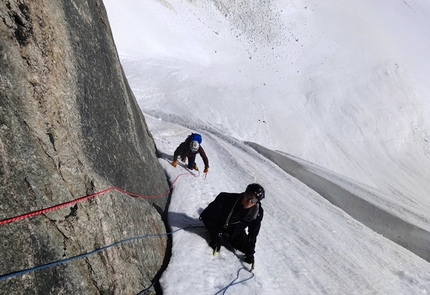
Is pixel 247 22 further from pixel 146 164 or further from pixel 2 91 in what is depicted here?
pixel 2 91

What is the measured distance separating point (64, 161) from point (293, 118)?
22.2 metres

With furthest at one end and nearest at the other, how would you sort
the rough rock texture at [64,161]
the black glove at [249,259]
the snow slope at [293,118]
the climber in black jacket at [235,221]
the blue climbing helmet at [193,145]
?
the blue climbing helmet at [193,145]
the snow slope at [293,118]
the black glove at [249,259]
the climber in black jacket at [235,221]
the rough rock texture at [64,161]

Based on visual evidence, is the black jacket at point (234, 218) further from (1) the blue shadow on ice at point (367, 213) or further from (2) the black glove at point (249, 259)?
(1) the blue shadow on ice at point (367, 213)

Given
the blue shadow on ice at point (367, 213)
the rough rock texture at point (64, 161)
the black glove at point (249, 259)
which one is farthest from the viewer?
the blue shadow on ice at point (367, 213)

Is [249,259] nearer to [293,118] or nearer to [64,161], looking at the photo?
[64,161]

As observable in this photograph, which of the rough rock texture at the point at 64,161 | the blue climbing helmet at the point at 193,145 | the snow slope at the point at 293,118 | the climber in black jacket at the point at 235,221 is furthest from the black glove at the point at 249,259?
the blue climbing helmet at the point at 193,145

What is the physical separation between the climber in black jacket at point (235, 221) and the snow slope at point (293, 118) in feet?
0.90

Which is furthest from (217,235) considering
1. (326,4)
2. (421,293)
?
(326,4)

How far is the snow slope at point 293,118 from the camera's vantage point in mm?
7332

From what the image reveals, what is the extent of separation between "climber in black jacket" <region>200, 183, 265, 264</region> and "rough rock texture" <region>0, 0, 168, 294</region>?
100cm

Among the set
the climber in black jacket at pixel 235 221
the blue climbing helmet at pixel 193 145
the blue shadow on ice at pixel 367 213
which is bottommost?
the blue shadow on ice at pixel 367 213

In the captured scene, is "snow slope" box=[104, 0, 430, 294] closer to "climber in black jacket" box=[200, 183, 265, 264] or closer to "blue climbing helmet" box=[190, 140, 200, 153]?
"climber in black jacket" box=[200, 183, 265, 264]

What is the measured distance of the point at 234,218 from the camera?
6.17m

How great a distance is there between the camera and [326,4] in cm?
3656
